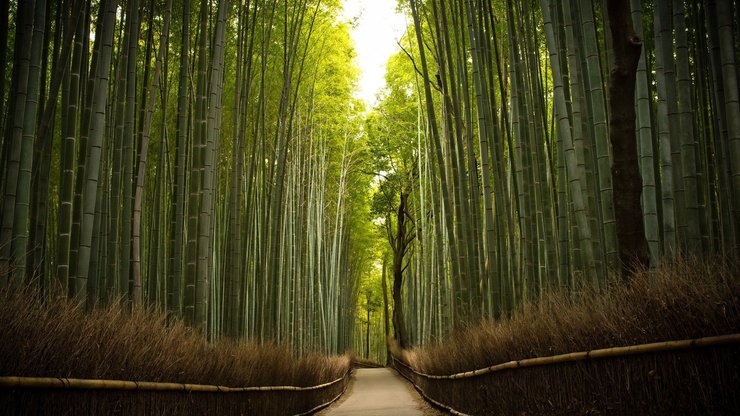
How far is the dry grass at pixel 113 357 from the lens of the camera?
1.82m

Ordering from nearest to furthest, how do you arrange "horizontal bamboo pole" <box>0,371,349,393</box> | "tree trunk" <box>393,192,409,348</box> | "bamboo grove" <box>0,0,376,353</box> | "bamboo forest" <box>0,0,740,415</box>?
"horizontal bamboo pole" <box>0,371,349,393</box> < "bamboo forest" <box>0,0,740,415</box> < "bamboo grove" <box>0,0,376,353</box> < "tree trunk" <box>393,192,409,348</box>

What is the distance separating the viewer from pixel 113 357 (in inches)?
92.0

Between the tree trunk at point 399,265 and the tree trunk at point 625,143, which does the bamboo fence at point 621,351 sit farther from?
the tree trunk at point 399,265

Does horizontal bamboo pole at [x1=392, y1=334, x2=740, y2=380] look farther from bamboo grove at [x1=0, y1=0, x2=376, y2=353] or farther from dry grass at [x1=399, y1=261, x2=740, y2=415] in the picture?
bamboo grove at [x1=0, y1=0, x2=376, y2=353]

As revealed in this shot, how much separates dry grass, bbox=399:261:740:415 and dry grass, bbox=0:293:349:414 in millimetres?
1654

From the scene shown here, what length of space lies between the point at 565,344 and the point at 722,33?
4.76 feet

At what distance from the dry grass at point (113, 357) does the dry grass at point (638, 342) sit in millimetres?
1654

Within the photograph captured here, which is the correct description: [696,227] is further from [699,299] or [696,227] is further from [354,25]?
[354,25]

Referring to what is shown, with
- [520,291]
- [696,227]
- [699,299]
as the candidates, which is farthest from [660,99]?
[520,291]

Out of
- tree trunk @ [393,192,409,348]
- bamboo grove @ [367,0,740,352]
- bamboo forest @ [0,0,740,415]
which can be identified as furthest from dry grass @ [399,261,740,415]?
tree trunk @ [393,192,409,348]

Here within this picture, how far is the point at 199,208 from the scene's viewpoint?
166 inches

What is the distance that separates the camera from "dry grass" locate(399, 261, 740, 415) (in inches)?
70.9

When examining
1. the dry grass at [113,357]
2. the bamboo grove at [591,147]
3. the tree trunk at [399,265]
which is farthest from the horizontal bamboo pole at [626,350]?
the tree trunk at [399,265]

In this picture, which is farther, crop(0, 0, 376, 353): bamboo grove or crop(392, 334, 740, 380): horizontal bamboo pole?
crop(0, 0, 376, 353): bamboo grove
